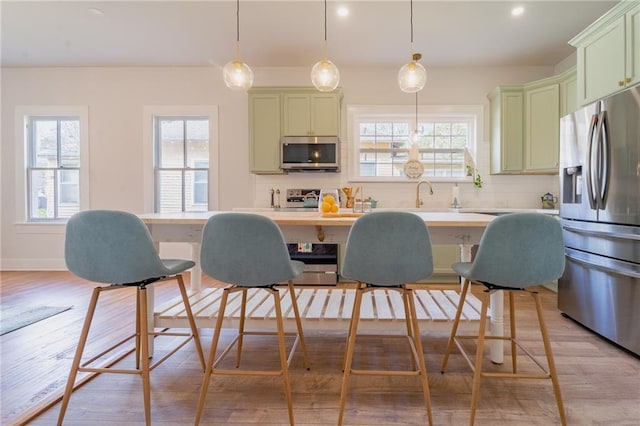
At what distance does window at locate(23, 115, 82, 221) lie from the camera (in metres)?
4.57

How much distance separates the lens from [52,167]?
15.0 ft

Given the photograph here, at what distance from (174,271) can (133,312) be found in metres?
1.67

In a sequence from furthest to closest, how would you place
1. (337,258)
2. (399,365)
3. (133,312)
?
(337,258) → (133,312) → (399,365)

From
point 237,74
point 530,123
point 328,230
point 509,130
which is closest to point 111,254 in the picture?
point 328,230

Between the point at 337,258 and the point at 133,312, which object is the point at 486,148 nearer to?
the point at 337,258

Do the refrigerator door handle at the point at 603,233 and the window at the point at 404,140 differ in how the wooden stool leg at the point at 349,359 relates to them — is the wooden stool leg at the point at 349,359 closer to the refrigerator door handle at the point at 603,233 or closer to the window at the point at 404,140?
the refrigerator door handle at the point at 603,233

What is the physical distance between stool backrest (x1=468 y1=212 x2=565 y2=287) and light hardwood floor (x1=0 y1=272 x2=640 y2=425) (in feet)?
2.26

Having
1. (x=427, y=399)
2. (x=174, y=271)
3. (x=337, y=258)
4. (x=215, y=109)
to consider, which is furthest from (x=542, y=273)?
(x=215, y=109)

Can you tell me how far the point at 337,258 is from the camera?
12.5ft

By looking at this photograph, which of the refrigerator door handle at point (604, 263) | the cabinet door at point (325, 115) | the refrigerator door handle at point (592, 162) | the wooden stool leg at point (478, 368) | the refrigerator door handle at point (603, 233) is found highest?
the cabinet door at point (325, 115)

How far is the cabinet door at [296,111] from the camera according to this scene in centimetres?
402

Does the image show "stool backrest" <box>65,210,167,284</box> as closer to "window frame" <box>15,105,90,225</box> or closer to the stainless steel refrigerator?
the stainless steel refrigerator

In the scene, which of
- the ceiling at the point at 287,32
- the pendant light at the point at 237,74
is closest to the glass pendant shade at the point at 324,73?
the pendant light at the point at 237,74

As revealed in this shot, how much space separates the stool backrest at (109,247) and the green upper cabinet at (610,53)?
10.4 feet
